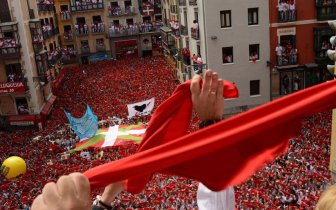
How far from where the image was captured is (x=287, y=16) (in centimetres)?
2623

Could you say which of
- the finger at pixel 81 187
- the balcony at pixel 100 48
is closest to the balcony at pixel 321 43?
the finger at pixel 81 187

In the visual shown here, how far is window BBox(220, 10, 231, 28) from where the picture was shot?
86.4 feet

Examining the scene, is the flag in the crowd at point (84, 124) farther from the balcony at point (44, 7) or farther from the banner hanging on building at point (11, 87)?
the balcony at point (44, 7)

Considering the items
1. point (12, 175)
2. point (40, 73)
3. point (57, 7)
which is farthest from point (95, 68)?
point (12, 175)

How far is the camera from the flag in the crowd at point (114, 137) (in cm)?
2336

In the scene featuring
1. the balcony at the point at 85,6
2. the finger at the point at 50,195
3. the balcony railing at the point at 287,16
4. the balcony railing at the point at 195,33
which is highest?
the balcony at the point at 85,6

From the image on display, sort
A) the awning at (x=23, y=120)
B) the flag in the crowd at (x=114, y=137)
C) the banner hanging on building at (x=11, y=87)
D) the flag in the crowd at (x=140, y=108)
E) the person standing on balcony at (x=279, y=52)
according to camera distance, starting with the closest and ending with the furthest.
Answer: the flag in the crowd at (x=114, y=137) → the flag in the crowd at (x=140, y=108) → the person standing on balcony at (x=279, y=52) → the banner hanging on building at (x=11, y=87) → the awning at (x=23, y=120)

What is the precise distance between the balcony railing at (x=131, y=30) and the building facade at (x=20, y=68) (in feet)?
77.4

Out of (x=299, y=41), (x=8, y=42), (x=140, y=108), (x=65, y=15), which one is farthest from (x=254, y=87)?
(x=65, y=15)

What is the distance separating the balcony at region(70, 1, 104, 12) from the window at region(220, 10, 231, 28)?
33.2m

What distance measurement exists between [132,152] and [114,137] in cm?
270

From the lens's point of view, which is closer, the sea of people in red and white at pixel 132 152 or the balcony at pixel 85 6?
the sea of people in red and white at pixel 132 152

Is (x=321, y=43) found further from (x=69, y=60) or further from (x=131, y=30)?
(x=69, y=60)

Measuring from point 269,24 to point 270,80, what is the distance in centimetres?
377
